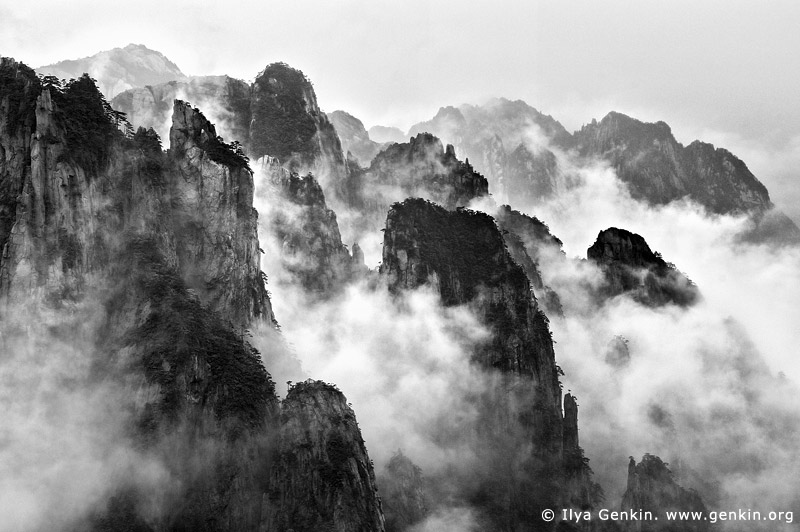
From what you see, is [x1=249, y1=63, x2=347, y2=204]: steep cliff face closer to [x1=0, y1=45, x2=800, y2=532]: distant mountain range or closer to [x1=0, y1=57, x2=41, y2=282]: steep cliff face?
[x1=0, y1=45, x2=800, y2=532]: distant mountain range

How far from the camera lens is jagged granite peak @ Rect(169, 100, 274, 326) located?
12331 cm

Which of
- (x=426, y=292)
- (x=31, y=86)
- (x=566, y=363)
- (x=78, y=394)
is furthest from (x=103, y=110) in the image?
(x=566, y=363)

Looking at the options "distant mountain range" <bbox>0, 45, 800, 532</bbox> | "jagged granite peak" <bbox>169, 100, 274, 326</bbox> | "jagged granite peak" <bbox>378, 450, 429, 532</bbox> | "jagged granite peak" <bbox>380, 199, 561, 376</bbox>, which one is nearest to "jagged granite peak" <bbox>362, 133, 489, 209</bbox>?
"distant mountain range" <bbox>0, 45, 800, 532</bbox>

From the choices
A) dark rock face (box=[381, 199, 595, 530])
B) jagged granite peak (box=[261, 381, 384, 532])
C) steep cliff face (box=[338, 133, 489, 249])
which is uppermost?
steep cliff face (box=[338, 133, 489, 249])

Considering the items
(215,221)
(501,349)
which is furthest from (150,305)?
(501,349)

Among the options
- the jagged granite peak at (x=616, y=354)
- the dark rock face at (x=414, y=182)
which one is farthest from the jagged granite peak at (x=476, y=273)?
the jagged granite peak at (x=616, y=354)

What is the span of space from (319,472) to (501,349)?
5448 centimetres

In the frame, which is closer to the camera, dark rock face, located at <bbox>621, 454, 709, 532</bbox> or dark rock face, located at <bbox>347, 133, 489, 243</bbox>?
dark rock face, located at <bbox>621, 454, 709, 532</bbox>

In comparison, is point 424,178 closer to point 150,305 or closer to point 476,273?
point 476,273

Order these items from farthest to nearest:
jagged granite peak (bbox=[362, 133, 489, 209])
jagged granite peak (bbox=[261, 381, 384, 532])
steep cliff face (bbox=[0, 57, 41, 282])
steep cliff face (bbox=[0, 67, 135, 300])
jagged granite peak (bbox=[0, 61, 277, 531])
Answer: jagged granite peak (bbox=[362, 133, 489, 209]), steep cliff face (bbox=[0, 57, 41, 282]), jagged granite peak (bbox=[261, 381, 384, 532]), steep cliff face (bbox=[0, 67, 135, 300]), jagged granite peak (bbox=[0, 61, 277, 531])

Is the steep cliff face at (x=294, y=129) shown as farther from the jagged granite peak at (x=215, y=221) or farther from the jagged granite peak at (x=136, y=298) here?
the jagged granite peak at (x=136, y=298)

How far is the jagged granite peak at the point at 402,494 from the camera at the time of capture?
132 metres

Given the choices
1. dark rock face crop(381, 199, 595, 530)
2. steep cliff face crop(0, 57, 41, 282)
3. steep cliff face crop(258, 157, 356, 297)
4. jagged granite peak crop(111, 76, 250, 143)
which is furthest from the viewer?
jagged granite peak crop(111, 76, 250, 143)

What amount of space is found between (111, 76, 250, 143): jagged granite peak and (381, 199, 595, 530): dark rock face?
35264 millimetres
